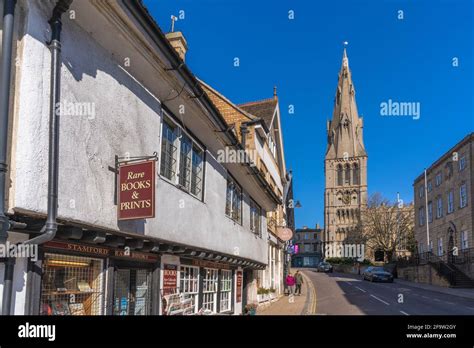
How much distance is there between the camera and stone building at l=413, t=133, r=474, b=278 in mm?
36094

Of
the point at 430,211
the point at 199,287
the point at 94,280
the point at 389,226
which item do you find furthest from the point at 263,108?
the point at 389,226

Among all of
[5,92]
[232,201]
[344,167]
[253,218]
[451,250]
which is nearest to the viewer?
[5,92]

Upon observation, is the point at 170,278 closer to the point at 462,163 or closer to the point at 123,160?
the point at 123,160

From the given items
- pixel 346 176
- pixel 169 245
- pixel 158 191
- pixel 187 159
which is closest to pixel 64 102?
pixel 158 191

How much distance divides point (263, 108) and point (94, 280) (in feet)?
71.0

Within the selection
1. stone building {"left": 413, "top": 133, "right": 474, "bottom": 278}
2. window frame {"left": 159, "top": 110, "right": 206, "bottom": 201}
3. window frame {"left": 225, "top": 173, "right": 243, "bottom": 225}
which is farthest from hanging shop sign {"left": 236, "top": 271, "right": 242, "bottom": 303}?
stone building {"left": 413, "top": 133, "right": 474, "bottom": 278}

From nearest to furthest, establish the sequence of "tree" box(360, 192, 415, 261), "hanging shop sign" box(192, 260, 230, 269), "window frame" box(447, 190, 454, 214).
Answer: "hanging shop sign" box(192, 260, 230, 269), "window frame" box(447, 190, 454, 214), "tree" box(360, 192, 415, 261)

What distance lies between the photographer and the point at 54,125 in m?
5.07

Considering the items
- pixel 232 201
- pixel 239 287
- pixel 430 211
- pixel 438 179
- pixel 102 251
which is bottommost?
pixel 239 287

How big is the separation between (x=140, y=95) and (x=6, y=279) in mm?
3988

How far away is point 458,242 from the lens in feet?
127

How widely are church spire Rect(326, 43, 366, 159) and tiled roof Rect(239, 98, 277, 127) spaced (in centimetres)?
8908

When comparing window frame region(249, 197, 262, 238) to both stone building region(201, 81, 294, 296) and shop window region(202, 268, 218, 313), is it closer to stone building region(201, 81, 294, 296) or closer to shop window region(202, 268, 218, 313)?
stone building region(201, 81, 294, 296)
